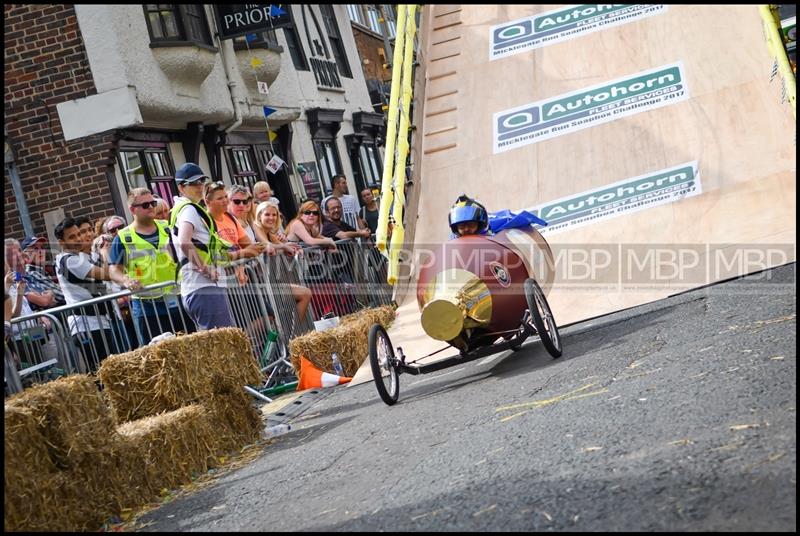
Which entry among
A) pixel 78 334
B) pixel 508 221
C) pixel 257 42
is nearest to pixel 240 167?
pixel 257 42

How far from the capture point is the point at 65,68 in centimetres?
1681

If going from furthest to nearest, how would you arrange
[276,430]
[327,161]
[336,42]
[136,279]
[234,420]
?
[336,42], [327,161], [136,279], [276,430], [234,420]

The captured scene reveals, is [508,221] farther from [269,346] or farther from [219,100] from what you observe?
[219,100]

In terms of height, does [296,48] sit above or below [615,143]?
above

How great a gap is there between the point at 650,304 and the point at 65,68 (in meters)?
9.88

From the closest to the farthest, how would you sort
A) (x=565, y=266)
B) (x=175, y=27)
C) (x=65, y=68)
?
(x=565, y=266) → (x=65, y=68) → (x=175, y=27)

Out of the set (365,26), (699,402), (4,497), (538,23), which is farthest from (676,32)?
(365,26)

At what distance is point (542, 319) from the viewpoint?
28.8 ft

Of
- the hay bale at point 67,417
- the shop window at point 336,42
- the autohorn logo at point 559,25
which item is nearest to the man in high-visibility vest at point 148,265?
the hay bale at point 67,417

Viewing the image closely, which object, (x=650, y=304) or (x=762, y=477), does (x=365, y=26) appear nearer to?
(x=650, y=304)

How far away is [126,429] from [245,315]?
13.3 feet

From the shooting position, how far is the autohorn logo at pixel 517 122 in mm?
15406

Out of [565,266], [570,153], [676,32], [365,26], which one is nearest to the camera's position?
[565,266]

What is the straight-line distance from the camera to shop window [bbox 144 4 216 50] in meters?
18.6
